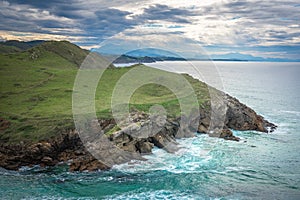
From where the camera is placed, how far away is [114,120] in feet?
196

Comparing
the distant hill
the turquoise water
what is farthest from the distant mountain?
the distant hill

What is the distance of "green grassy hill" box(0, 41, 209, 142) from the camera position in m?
56.6

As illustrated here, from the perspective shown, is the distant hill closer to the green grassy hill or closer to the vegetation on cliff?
the green grassy hill

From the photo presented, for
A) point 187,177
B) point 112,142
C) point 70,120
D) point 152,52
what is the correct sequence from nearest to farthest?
point 187,177 < point 112,142 < point 70,120 < point 152,52

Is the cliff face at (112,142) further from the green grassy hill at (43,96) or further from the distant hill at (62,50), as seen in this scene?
the distant hill at (62,50)

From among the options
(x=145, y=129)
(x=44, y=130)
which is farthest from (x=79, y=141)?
(x=145, y=129)

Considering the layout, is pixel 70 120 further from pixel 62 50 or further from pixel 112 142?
pixel 62 50

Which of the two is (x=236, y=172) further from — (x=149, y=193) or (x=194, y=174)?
(x=149, y=193)

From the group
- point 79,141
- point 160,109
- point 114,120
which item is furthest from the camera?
point 160,109

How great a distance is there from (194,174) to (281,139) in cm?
2852

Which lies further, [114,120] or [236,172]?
[114,120]

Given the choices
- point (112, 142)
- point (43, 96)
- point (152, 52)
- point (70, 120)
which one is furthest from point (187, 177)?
point (43, 96)

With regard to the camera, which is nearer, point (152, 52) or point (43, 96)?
point (152, 52)

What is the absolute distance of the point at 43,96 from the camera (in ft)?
256
